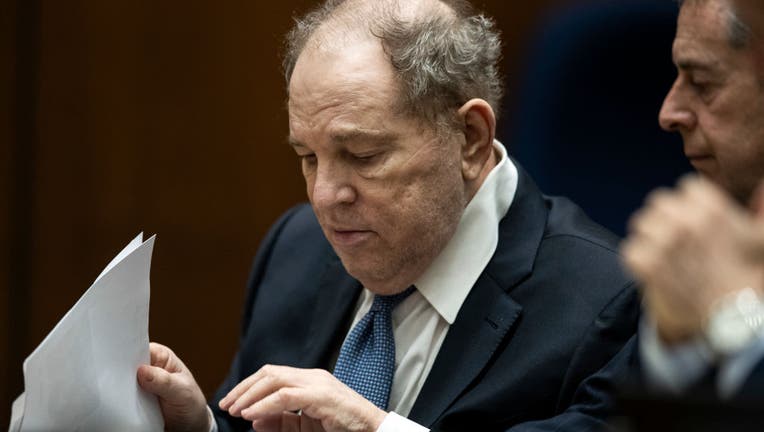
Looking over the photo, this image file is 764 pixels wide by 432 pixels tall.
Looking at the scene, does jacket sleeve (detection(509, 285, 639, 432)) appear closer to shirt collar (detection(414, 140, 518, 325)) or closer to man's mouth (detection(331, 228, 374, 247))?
shirt collar (detection(414, 140, 518, 325))

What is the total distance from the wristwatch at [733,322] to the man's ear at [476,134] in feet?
2.83

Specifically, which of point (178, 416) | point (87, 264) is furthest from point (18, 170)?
point (178, 416)

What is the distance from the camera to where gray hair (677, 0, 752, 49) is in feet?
5.42

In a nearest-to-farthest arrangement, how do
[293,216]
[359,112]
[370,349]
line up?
1. [359,112]
2. [370,349]
3. [293,216]

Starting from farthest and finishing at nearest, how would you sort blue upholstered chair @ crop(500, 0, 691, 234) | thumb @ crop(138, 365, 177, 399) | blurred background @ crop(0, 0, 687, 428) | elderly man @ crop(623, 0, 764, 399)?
blurred background @ crop(0, 0, 687, 428), blue upholstered chair @ crop(500, 0, 691, 234), thumb @ crop(138, 365, 177, 399), elderly man @ crop(623, 0, 764, 399)

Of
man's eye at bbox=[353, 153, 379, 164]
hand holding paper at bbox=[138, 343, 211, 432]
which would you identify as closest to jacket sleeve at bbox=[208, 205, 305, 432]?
hand holding paper at bbox=[138, 343, 211, 432]

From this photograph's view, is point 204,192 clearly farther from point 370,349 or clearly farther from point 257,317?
point 370,349

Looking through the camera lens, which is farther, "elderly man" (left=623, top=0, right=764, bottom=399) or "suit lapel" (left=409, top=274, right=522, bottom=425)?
"suit lapel" (left=409, top=274, right=522, bottom=425)

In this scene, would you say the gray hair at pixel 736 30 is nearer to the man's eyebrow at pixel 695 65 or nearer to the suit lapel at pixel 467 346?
the man's eyebrow at pixel 695 65

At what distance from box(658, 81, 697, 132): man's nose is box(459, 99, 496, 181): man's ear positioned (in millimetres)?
290

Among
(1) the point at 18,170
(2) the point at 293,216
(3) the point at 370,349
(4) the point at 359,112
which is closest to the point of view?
(4) the point at 359,112

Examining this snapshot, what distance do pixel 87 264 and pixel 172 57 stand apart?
69cm

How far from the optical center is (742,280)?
114 centimetres

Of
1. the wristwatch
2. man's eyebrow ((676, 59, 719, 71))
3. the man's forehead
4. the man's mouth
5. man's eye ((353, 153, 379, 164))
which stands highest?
the man's forehead
